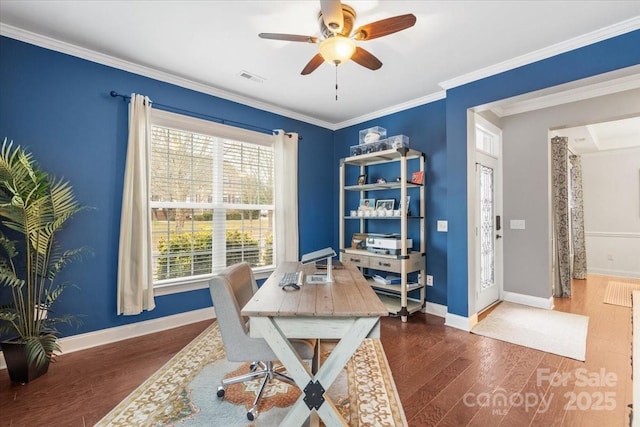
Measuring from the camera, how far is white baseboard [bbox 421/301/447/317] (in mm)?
3439

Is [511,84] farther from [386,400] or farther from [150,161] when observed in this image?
[150,161]

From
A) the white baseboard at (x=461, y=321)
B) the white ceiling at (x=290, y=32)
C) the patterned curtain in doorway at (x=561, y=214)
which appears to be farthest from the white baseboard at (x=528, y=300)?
the white ceiling at (x=290, y=32)

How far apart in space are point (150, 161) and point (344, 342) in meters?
2.61

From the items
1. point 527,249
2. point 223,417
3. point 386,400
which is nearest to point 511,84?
point 527,249

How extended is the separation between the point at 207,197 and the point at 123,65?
58.8 inches

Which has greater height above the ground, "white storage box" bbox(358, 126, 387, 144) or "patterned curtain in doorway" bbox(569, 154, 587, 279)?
"white storage box" bbox(358, 126, 387, 144)

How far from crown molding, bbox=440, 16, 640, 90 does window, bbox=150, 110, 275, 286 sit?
95.5 inches

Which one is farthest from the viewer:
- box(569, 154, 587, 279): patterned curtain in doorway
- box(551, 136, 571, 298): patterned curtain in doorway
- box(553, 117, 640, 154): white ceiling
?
box(569, 154, 587, 279): patterned curtain in doorway

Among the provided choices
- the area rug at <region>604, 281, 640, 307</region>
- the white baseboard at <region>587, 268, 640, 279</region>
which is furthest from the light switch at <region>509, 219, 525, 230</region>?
the white baseboard at <region>587, 268, 640, 279</region>

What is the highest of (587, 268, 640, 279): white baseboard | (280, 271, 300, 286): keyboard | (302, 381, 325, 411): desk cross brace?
(280, 271, 300, 286): keyboard

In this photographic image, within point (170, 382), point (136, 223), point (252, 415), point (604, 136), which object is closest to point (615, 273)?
point (604, 136)

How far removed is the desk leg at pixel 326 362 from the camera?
1.44 m

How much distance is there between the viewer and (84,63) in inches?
102

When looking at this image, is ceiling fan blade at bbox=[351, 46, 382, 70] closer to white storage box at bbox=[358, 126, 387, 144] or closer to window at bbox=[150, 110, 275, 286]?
white storage box at bbox=[358, 126, 387, 144]
